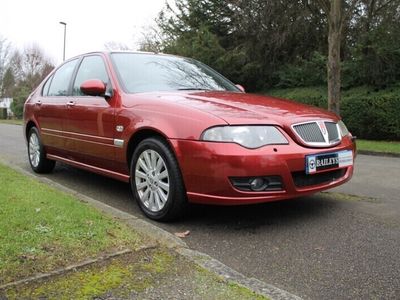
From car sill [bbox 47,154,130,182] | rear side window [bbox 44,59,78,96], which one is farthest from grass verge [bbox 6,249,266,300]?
rear side window [bbox 44,59,78,96]

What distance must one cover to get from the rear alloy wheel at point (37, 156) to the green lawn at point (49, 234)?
2.22 metres

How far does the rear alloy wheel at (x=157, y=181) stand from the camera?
14.0 feet

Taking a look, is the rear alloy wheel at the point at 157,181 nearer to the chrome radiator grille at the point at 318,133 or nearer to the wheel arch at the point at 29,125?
the chrome radiator grille at the point at 318,133

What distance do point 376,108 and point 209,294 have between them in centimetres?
1202

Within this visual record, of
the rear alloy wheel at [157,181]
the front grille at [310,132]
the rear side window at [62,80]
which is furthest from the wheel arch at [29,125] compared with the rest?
the front grille at [310,132]

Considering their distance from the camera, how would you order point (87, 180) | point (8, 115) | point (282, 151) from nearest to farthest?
point (282, 151), point (87, 180), point (8, 115)

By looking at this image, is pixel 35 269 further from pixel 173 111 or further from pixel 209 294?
pixel 173 111

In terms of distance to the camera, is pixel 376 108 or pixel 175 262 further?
pixel 376 108

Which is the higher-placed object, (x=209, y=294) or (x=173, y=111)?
(x=173, y=111)

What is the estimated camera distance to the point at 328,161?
4359mm

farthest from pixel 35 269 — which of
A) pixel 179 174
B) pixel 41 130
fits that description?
pixel 41 130

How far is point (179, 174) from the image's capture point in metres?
4.24

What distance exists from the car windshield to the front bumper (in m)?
1.16

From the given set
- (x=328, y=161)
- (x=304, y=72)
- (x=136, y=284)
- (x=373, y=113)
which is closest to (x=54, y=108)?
(x=328, y=161)
